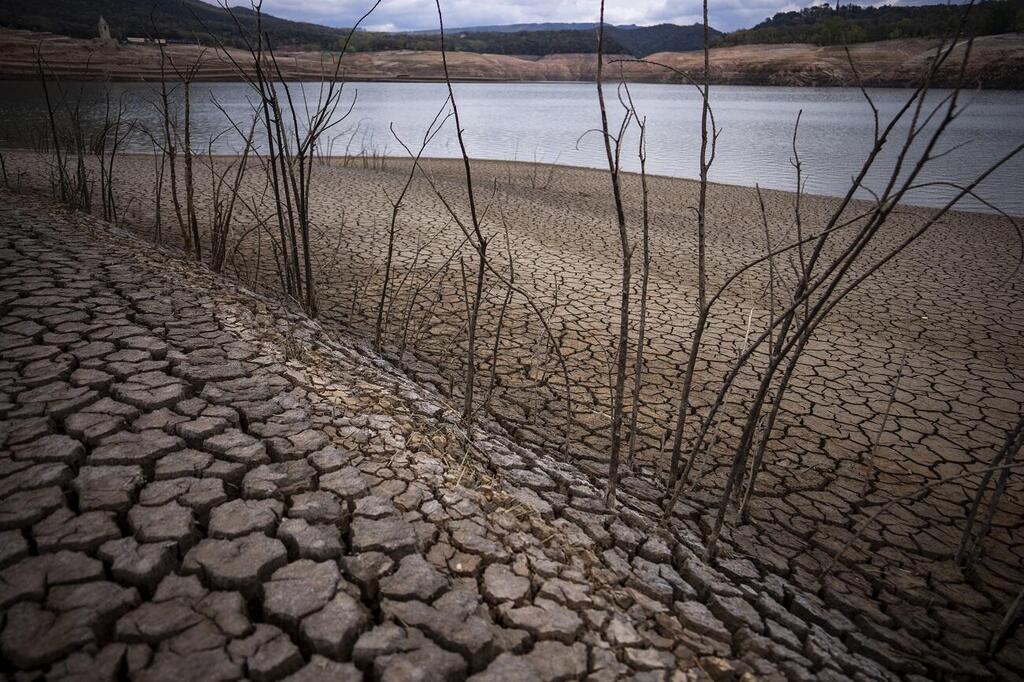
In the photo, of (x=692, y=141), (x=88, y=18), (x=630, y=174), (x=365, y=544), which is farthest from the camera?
(x=88, y=18)

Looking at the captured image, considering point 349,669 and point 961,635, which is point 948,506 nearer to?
point 961,635

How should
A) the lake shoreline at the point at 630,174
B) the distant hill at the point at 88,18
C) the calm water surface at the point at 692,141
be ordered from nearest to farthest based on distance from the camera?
the lake shoreline at the point at 630,174 < the calm water surface at the point at 692,141 < the distant hill at the point at 88,18

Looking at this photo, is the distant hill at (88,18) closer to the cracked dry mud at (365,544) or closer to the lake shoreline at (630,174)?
the lake shoreline at (630,174)

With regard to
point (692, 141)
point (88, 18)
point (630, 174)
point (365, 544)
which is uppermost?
point (88, 18)

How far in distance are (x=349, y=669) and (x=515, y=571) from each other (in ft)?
1.73

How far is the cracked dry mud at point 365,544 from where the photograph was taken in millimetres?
1265

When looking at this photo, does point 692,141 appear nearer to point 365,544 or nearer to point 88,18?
point 365,544

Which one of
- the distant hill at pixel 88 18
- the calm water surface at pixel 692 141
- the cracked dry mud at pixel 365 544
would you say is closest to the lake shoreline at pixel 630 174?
the calm water surface at pixel 692 141

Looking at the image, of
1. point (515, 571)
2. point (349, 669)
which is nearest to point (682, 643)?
point (515, 571)

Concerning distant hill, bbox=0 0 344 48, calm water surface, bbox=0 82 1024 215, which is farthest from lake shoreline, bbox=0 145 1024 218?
distant hill, bbox=0 0 344 48

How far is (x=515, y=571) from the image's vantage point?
5.19 ft

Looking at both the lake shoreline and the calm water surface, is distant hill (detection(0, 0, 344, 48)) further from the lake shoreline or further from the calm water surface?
the lake shoreline

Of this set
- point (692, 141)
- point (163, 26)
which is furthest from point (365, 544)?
point (163, 26)

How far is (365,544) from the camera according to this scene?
61.1 inches
